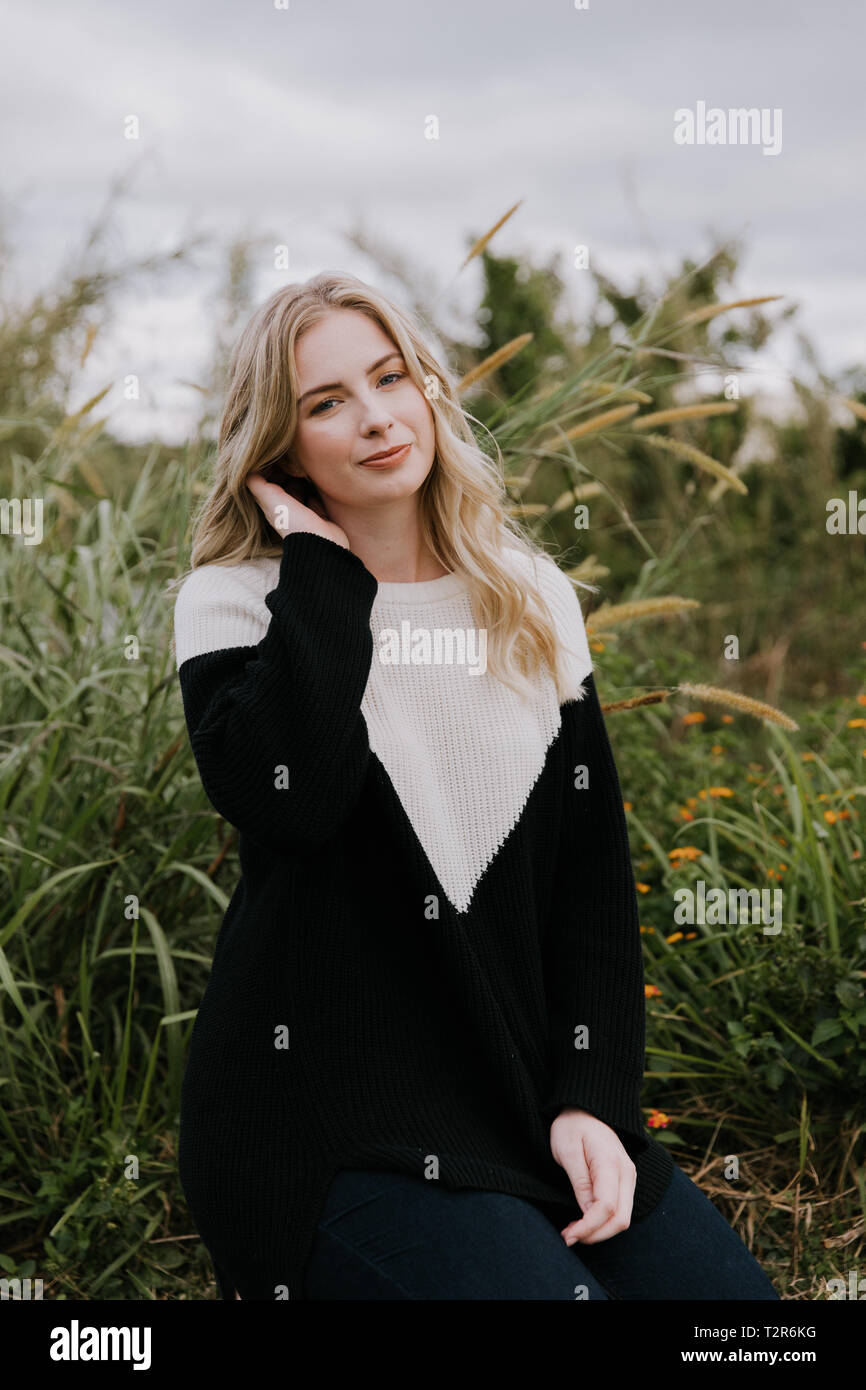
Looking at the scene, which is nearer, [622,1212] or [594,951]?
[622,1212]

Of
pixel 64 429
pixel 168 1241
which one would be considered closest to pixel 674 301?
pixel 64 429

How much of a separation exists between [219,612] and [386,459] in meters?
0.31

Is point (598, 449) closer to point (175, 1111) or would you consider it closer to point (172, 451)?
point (172, 451)

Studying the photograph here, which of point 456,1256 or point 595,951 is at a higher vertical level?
point 595,951

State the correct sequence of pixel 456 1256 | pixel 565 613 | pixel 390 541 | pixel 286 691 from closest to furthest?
pixel 456 1256, pixel 286 691, pixel 390 541, pixel 565 613

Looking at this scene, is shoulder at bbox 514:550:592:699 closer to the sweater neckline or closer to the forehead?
the sweater neckline

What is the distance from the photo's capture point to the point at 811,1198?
92.4 inches

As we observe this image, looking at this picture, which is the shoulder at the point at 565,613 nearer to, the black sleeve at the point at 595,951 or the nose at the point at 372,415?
the black sleeve at the point at 595,951

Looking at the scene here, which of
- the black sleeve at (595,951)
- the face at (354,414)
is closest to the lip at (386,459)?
the face at (354,414)

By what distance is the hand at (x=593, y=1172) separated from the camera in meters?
1.59

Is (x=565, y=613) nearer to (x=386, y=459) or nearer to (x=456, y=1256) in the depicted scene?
(x=386, y=459)

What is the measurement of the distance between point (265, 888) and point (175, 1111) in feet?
3.20

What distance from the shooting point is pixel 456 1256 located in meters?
1.43

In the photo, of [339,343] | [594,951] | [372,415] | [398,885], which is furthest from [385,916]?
[339,343]
